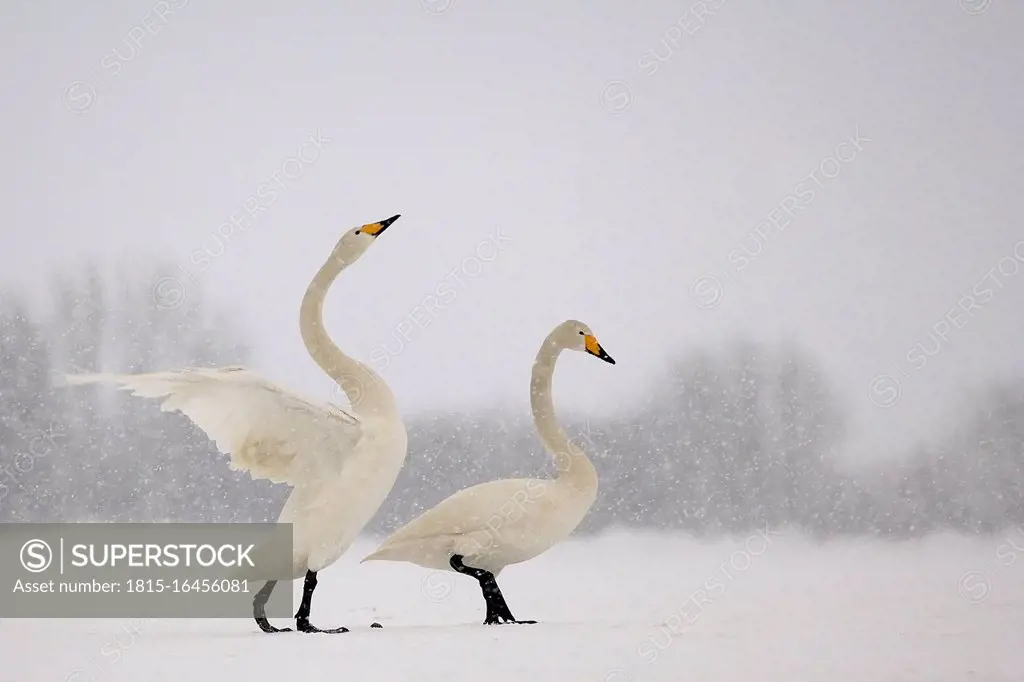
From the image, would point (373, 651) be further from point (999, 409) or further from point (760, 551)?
point (999, 409)

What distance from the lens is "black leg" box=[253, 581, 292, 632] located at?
11.5 feet

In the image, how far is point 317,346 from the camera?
3.62m

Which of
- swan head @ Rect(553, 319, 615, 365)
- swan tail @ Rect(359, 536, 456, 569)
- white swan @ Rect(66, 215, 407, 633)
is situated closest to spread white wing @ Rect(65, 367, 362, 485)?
white swan @ Rect(66, 215, 407, 633)

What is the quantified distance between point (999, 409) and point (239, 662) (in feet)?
17.5

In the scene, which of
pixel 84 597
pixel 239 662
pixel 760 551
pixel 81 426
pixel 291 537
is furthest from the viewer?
pixel 81 426

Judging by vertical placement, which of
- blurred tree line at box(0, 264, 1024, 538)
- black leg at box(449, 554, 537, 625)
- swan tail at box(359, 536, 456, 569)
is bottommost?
blurred tree line at box(0, 264, 1024, 538)

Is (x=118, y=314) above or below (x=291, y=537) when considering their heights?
below

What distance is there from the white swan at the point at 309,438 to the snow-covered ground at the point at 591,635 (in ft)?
1.01

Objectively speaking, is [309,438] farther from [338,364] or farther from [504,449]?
[504,449]

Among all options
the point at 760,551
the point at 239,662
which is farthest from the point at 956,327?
the point at 239,662

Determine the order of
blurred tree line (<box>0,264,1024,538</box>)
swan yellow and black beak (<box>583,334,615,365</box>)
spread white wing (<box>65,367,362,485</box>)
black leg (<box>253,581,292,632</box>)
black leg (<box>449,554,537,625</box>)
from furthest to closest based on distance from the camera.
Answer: blurred tree line (<box>0,264,1024,538</box>) → swan yellow and black beak (<box>583,334,615,365</box>) → black leg (<box>449,554,537,625</box>) → black leg (<box>253,581,292,632</box>) → spread white wing (<box>65,367,362,485</box>)

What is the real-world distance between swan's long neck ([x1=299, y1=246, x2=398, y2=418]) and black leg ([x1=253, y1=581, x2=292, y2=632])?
618 mm

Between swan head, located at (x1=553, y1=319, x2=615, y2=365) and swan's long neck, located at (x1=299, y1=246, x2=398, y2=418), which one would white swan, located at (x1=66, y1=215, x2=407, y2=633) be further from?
swan head, located at (x1=553, y1=319, x2=615, y2=365)

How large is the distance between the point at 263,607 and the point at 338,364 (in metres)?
0.80
